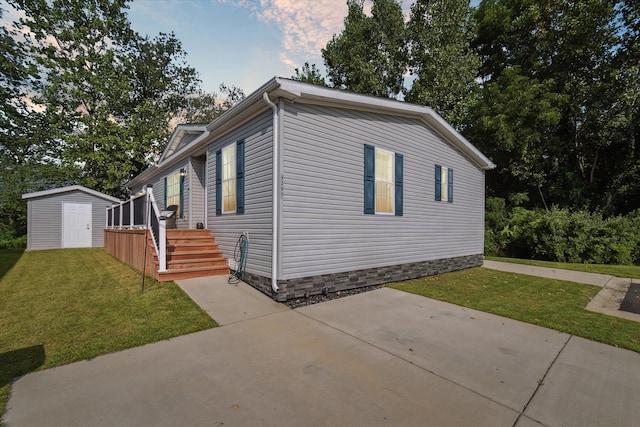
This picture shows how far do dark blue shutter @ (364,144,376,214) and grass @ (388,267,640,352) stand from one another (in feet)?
6.13

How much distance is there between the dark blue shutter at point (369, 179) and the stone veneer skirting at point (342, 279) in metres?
1.35

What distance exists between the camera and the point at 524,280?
758 cm

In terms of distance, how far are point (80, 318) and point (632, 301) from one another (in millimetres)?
9341

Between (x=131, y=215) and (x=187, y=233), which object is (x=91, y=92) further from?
(x=187, y=233)

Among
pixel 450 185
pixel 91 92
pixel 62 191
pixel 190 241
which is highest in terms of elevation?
pixel 91 92

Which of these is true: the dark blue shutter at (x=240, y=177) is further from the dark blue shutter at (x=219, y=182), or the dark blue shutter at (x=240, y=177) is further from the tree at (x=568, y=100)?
the tree at (x=568, y=100)

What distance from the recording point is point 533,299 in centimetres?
578

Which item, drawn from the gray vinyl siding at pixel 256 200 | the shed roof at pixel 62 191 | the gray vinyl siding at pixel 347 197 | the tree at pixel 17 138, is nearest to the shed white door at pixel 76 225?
the shed roof at pixel 62 191

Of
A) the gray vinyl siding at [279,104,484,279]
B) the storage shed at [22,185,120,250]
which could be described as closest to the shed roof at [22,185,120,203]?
the storage shed at [22,185,120,250]

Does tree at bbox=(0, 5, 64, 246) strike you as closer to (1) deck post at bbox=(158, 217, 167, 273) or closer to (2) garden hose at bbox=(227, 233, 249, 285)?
(1) deck post at bbox=(158, 217, 167, 273)

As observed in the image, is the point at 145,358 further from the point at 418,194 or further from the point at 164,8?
the point at 164,8

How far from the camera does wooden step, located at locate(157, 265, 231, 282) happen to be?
5.93m

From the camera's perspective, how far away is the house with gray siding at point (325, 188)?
5184 mm

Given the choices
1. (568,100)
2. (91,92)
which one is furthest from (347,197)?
(91,92)
